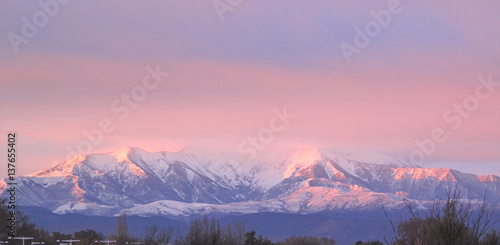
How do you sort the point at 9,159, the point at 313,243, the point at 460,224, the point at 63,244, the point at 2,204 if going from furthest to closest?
the point at 313,243
the point at 2,204
the point at 63,244
the point at 9,159
the point at 460,224

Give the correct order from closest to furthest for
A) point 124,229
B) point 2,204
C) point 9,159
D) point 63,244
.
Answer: point 9,159, point 63,244, point 2,204, point 124,229

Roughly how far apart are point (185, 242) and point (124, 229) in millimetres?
19286

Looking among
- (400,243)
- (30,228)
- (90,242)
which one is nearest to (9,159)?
(400,243)

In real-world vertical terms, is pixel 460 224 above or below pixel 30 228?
below

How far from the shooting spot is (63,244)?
3349 inches

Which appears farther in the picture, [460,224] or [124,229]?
[124,229]

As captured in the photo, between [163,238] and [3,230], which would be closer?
[3,230]

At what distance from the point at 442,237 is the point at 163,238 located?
67725 millimetres

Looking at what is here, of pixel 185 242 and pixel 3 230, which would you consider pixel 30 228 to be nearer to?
pixel 3 230

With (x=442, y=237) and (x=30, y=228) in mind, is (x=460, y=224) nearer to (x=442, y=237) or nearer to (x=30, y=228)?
(x=442, y=237)

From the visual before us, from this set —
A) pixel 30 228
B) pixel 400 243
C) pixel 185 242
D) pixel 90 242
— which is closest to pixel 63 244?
pixel 90 242

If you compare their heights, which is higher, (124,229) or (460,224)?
(124,229)

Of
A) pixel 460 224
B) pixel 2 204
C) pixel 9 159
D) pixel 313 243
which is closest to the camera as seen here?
pixel 460 224

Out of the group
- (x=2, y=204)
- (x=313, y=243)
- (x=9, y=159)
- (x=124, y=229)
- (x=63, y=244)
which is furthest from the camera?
(x=313, y=243)
